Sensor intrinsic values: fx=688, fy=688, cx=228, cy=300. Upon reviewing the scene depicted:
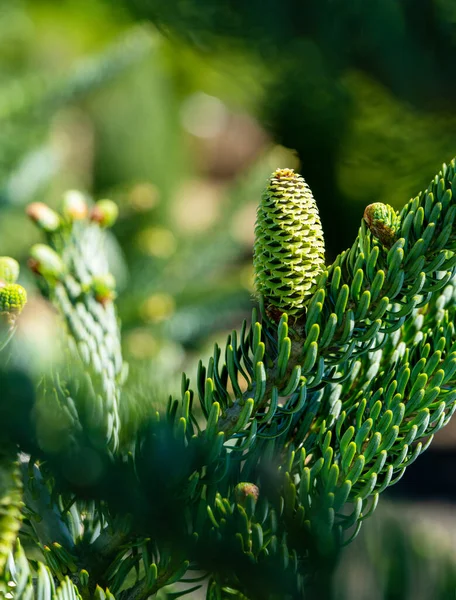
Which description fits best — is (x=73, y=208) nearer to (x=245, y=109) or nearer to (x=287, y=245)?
(x=287, y=245)

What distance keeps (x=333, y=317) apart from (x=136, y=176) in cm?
115

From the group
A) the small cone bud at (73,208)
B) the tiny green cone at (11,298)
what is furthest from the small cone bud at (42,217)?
the tiny green cone at (11,298)

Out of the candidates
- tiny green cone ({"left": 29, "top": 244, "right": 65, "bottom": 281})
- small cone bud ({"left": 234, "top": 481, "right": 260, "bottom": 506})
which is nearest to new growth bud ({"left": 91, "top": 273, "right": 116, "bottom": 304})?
tiny green cone ({"left": 29, "top": 244, "right": 65, "bottom": 281})

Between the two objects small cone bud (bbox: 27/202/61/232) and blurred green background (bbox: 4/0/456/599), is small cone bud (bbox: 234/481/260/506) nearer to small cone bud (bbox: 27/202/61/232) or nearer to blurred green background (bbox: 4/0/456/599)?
blurred green background (bbox: 4/0/456/599)

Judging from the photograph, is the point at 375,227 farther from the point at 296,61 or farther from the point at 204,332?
the point at 204,332

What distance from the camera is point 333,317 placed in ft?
0.71

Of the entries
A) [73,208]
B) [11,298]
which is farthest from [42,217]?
[11,298]

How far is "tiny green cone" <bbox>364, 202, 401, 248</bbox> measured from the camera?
0.22 metres

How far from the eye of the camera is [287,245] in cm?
23

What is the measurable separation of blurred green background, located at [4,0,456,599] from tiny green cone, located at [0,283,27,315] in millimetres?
68

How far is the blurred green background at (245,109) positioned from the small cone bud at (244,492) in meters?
0.05

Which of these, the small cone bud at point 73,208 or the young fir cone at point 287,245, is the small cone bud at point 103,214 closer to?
the small cone bud at point 73,208

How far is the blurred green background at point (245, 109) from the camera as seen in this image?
1.36 ft

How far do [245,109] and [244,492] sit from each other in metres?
0.72
